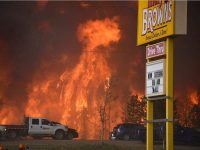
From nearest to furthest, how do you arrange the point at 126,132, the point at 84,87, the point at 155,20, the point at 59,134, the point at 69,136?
the point at 155,20, the point at 126,132, the point at 59,134, the point at 69,136, the point at 84,87

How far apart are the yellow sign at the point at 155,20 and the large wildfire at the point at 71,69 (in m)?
37.4

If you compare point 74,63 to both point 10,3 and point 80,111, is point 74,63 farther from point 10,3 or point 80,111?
point 10,3

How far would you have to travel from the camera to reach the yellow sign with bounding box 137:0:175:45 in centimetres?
1717

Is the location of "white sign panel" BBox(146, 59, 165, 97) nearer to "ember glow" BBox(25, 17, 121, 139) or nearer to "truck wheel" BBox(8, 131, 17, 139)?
"truck wheel" BBox(8, 131, 17, 139)

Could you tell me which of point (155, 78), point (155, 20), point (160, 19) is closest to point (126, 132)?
point (155, 78)

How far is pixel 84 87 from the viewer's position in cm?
6209

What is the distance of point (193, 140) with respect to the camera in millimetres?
38281

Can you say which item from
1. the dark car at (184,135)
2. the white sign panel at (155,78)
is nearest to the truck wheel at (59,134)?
the dark car at (184,135)

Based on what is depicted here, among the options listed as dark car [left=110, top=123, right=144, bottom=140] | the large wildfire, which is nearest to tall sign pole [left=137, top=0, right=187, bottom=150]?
dark car [left=110, top=123, right=144, bottom=140]

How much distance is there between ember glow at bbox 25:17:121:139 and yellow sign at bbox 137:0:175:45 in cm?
4020

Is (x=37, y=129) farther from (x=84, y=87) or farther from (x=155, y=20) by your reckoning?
(x=155, y=20)

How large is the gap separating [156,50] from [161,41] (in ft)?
1.36

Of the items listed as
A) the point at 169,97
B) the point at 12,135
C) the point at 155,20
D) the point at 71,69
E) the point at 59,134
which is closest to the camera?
the point at 169,97

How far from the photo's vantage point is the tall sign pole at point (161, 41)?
16.9 m
